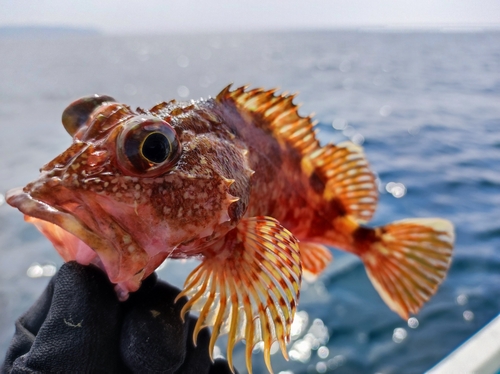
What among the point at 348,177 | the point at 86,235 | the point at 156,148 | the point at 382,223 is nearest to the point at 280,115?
the point at 348,177

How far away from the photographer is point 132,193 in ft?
4.27

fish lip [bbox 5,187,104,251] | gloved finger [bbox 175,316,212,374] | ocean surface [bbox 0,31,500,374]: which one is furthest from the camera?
ocean surface [bbox 0,31,500,374]

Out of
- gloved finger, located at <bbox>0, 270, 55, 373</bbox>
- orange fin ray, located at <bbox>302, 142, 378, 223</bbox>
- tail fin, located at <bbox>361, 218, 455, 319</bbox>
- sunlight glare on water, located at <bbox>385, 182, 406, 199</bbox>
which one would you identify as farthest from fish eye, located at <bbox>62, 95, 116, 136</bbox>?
sunlight glare on water, located at <bbox>385, 182, 406, 199</bbox>

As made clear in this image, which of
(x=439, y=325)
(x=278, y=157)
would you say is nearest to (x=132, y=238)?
(x=278, y=157)

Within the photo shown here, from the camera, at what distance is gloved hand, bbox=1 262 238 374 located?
1488 millimetres

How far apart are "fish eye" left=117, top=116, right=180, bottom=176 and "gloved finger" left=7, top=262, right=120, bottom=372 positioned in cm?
56

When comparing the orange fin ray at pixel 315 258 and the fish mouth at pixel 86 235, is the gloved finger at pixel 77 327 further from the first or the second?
the orange fin ray at pixel 315 258

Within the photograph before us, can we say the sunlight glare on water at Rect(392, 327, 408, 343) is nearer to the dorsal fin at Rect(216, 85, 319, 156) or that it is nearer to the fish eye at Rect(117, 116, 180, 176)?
the dorsal fin at Rect(216, 85, 319, 156)

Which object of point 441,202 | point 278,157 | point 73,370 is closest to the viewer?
point 73,370

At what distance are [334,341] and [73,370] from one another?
3.45 metres

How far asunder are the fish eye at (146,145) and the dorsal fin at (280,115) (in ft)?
1.95

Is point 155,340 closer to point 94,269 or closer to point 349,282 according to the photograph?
point 94,269

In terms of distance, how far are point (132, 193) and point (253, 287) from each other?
25.6 inches

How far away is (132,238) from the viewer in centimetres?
131
